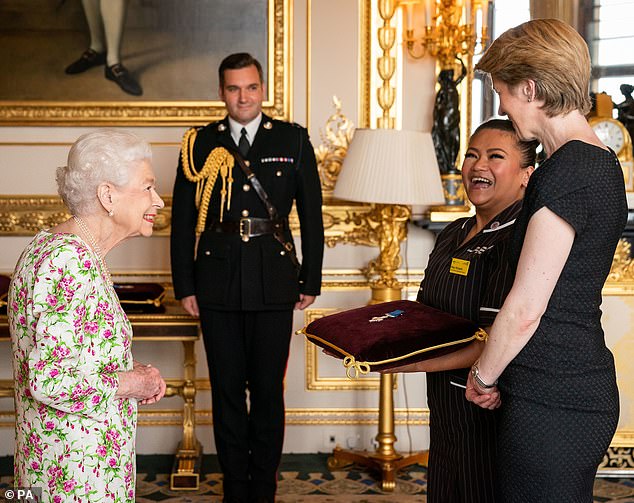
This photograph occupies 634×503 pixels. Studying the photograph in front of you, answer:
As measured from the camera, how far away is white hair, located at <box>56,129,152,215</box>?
6.87 feet

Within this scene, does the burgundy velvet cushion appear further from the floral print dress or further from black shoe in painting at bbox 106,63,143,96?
black shoe in painting at bbox 106,63,143,96

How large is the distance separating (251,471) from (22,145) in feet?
6.98

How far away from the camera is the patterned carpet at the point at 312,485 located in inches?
155

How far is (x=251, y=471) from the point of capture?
3770 millimetres

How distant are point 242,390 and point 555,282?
2.16 meters

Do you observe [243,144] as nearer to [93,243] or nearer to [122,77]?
[122,77]

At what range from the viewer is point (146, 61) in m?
4.47

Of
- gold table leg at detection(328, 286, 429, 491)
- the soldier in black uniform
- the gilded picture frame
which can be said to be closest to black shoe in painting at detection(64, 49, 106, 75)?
the gilded picture frame

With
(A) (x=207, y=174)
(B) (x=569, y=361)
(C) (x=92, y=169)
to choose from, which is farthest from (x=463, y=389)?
(A) (x=207, y=174)

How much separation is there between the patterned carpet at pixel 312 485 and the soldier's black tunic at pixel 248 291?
338mm

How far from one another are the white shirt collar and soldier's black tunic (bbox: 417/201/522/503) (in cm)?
147

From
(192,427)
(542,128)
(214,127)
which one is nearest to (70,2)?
(214,127)

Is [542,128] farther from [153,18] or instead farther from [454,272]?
[153,18]

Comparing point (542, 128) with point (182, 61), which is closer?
point (542, 128)
